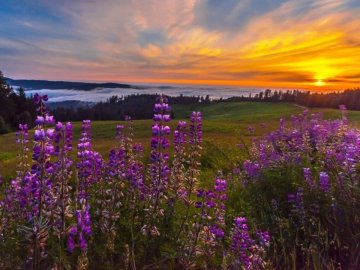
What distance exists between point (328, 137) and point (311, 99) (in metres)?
118

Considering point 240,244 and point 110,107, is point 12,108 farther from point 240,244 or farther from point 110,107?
point 240,244

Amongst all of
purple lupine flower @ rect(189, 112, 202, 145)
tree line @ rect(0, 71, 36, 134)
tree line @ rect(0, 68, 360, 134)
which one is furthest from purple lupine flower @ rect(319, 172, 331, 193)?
tree line @ rect(0, 71, 36, 134)

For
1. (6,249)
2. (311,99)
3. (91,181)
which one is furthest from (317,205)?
(311,99)

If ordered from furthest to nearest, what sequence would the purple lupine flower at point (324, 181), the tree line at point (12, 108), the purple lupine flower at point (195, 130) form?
the tree line at point (12, 108) < the purple lupine flower at point (324, 181) < the purple lupine flower at point (195, 130)

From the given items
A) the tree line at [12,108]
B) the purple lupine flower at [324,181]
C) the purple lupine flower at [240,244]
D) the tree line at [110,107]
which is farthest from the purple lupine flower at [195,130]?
the tree line at [12,108]

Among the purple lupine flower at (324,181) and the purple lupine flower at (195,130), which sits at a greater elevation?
the purple lupine flower at (195,130)

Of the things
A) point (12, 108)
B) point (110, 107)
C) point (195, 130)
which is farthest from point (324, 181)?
point (110, 107)

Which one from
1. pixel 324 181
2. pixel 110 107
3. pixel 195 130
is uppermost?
pixel 195 130

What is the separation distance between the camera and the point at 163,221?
4.98 metres

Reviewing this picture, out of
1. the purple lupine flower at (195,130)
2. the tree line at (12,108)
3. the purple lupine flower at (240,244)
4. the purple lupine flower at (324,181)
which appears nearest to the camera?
the purple lupine flower at (240,244)

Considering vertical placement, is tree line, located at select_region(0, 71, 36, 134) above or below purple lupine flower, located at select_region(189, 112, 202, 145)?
below

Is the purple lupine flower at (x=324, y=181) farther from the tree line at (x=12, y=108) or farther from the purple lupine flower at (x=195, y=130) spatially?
the tree line at (x=12, y=108)

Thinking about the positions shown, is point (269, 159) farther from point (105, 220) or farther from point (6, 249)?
point (6, 249)

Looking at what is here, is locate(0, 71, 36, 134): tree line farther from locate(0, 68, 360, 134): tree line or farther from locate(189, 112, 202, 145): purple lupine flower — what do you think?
locate(189, 112, 202, 145): purple lupine flower
